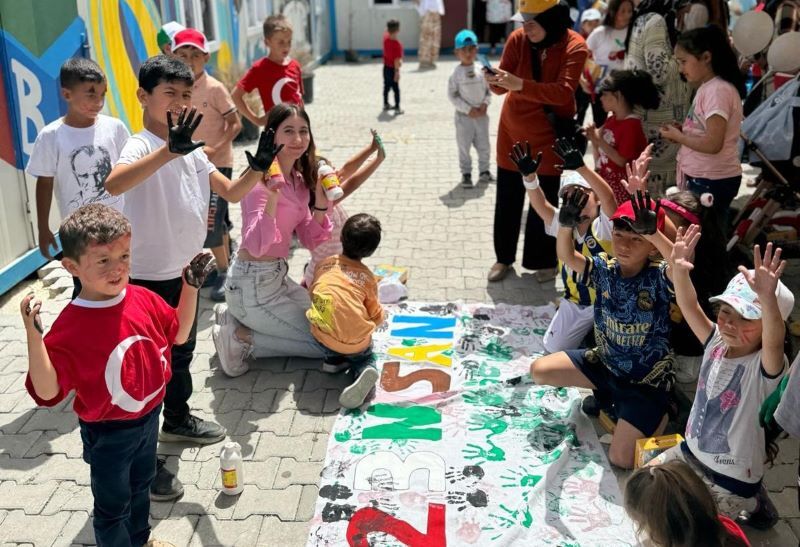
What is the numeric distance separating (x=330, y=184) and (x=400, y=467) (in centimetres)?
168

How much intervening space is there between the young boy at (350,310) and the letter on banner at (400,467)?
491 mm

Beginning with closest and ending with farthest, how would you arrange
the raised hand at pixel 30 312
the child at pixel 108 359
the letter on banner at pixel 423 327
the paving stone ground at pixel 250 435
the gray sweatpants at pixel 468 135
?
the raised hand at pixel 30 312
the child at pixel 108 359
the paving stone ground at pixel 250 435
the letter on banner at pixel 423 327
the gray sweatpants at pixel 468 135

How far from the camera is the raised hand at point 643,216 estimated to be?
3.33 meters

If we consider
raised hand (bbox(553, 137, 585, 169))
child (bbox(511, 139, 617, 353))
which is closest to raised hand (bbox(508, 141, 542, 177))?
child (bbox(511, 139, 617, 353))

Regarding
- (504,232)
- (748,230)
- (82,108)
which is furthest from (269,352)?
(748,230)

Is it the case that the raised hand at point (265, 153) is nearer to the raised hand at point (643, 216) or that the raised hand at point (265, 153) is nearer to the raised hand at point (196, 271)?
the raised hand at point (196, 271)

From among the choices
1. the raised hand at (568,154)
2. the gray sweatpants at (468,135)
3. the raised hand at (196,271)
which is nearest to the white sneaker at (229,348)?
the raised hand at (196,271)

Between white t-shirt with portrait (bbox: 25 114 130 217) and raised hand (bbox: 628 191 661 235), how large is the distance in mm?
2645

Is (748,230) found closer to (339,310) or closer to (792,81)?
(792,81)

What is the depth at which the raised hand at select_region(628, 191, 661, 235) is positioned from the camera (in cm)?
333

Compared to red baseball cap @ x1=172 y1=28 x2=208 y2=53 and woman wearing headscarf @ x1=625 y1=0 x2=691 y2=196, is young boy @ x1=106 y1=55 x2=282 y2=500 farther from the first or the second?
woman wearing headscarf @ x1=625 y1=0 x2=691 y2=196

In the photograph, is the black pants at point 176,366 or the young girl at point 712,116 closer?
the black pants at point 176,366

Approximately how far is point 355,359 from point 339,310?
325mm

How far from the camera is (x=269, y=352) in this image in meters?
4.67
